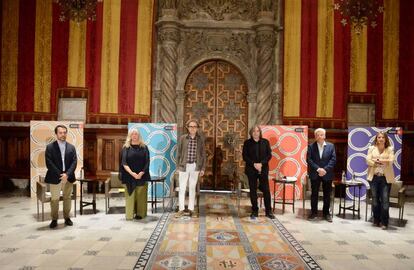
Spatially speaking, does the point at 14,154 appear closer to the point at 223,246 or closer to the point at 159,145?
the point at 159,145

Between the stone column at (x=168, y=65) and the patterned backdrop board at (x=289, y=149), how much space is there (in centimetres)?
249

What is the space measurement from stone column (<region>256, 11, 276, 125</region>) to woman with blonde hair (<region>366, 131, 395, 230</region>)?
3.51 m

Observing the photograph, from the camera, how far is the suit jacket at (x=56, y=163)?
5098mm

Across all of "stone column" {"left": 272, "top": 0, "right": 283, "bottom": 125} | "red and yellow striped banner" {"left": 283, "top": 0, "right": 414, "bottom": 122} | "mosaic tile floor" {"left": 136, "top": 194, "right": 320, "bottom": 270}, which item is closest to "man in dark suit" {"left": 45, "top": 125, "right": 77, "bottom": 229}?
"mosaic tile floor" {"left": 136, "top": 194, "right": 320, "bottom": 270}

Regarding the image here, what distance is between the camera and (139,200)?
5.79m

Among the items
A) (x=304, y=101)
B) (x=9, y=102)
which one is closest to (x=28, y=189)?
(x=9, y=102)

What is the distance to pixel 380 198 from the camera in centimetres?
555

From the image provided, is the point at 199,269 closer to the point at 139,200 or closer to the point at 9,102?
the point at 139,200

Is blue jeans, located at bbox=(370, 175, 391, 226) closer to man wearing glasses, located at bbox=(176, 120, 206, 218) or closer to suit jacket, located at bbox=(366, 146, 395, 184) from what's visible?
suit jacket, located at bbox=(366, 146, 395, 184)

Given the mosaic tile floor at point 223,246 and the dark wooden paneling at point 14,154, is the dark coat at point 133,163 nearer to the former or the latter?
Result: the mosaic tile floor at point 223,246

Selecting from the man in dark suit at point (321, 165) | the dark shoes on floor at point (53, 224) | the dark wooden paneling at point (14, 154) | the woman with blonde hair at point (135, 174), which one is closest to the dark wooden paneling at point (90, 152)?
the dark wooden paneling at point (14, 154)

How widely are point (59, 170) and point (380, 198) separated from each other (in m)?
4.66

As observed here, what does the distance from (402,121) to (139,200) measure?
660 centimetres

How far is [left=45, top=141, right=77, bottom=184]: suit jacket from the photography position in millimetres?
5098
